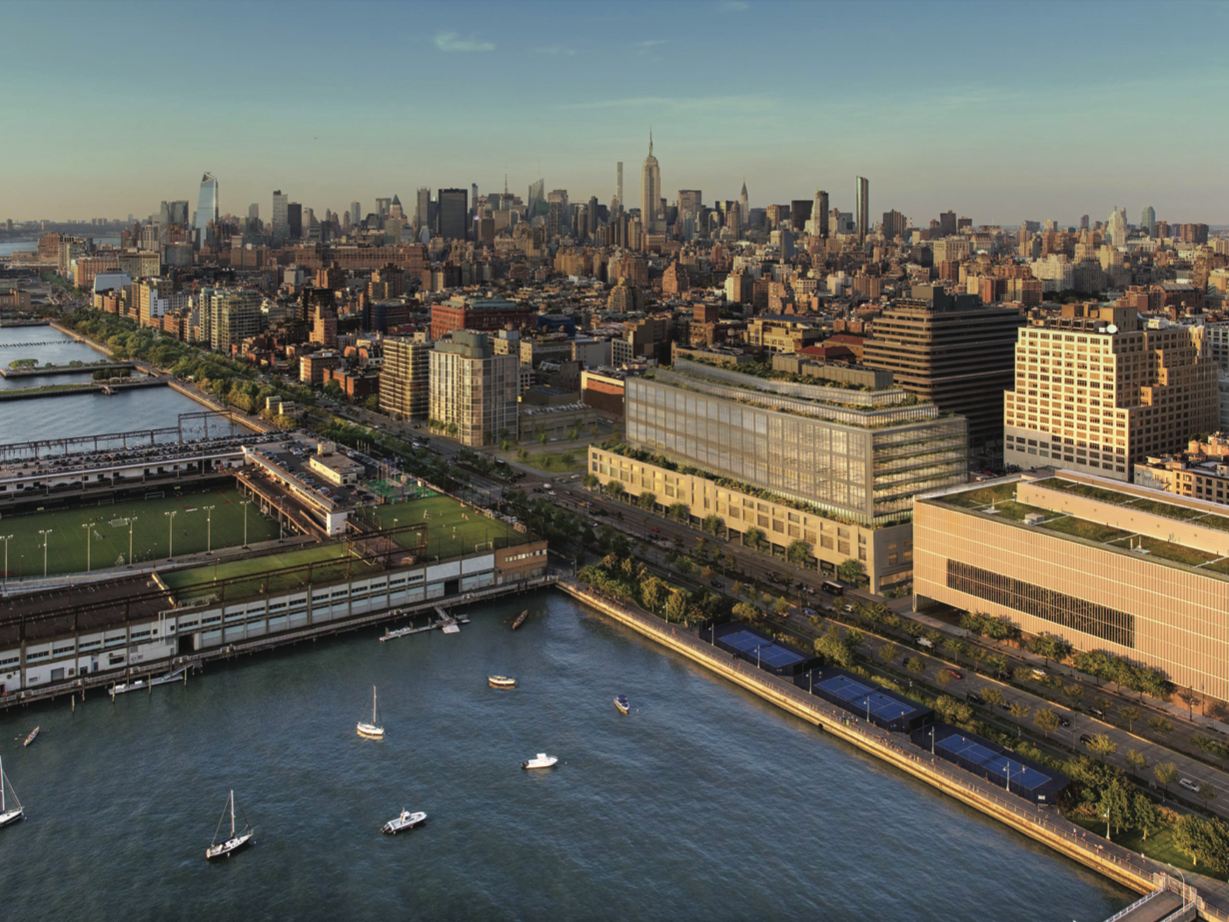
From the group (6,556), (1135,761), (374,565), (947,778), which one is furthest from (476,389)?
(1135,761)

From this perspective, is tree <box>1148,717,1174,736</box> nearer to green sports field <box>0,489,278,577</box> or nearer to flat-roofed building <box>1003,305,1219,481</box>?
flat-roofed building <box>1003,305,1219,481</box>

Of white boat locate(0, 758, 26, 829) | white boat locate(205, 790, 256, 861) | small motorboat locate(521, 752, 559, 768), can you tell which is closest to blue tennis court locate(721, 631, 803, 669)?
small motorboat locate(521, 752, 559, 768)

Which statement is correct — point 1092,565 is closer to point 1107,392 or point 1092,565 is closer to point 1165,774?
point 1165,774

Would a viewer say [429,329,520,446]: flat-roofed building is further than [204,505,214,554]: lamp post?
Yes

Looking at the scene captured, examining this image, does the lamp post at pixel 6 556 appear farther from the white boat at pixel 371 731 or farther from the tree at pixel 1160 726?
the tree at pixel 1160 726

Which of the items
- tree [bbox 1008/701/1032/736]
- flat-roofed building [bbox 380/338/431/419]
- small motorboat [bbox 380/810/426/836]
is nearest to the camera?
small motorboat [bbox 380/810/426/836]

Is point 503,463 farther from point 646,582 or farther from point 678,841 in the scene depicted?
point 678,841
